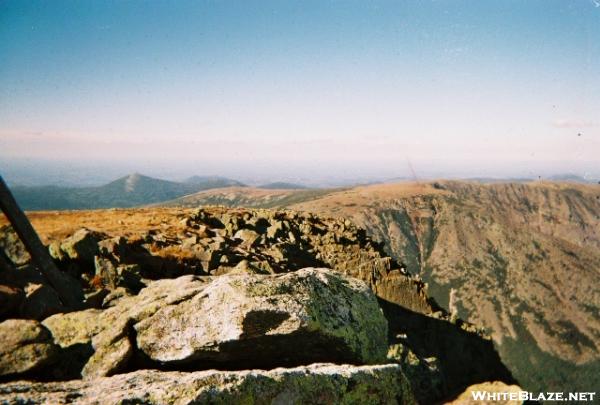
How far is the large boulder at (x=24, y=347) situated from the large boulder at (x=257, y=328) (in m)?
1.97

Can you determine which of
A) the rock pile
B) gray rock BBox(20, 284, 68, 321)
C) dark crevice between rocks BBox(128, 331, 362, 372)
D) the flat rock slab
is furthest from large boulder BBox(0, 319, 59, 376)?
gray rock BBox(20, 284, 68, 321)

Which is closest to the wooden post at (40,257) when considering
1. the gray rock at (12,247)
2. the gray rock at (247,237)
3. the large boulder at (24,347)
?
the gray rock at (12,247)

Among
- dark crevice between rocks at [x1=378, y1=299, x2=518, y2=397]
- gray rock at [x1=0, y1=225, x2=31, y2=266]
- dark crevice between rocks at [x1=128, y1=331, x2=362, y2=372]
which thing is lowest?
dark crevice between rocks at [x1=378, y1=299, x2=518, y2=397]

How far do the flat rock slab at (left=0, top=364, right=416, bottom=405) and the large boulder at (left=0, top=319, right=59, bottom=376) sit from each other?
936 mm

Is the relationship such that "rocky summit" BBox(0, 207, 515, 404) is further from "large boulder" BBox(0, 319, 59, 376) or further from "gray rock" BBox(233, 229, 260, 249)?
"gray rock" BBox(233, 229, 260, 249)

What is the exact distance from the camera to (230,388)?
20.9ft

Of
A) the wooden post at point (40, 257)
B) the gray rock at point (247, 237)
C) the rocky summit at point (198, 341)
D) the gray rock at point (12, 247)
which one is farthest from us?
the gray rock at point (247, 237)

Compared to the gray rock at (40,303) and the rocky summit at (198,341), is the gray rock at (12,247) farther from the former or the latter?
the gray rock at (40,303)

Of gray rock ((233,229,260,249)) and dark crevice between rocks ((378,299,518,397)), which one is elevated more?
gray rock ((233,229,260,249))

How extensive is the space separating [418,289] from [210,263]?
57.3 feet

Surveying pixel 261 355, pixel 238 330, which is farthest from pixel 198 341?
pixel 261 355

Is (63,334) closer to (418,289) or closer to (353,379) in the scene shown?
(353,379)

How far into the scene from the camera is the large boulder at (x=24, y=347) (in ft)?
24.7

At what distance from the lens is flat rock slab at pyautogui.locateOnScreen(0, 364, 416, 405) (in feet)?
19.1
